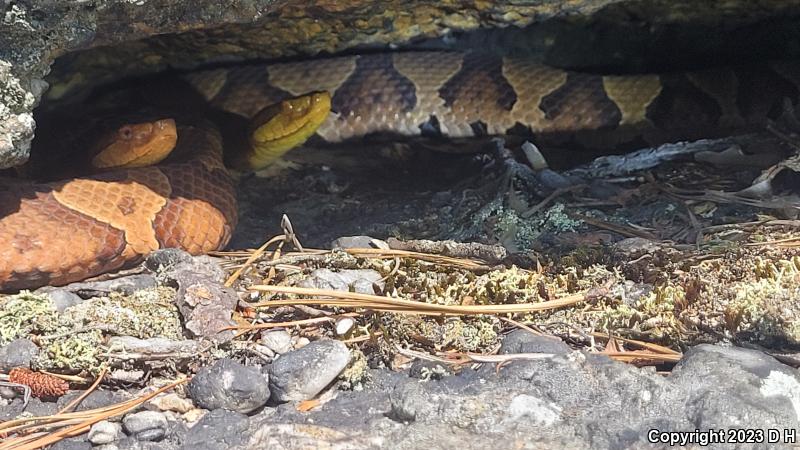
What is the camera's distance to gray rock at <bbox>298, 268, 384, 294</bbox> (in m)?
2.39

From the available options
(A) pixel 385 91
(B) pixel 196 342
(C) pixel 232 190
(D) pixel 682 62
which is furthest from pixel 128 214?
(D) pixel 682 62

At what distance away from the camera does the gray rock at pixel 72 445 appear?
1762 mm

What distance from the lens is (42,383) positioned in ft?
6.46

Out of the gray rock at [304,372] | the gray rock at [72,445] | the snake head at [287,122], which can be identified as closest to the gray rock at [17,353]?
the gray rock at [72,445]

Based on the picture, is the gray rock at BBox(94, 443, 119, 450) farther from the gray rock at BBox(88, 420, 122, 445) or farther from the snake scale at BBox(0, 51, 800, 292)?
the snake scale at BBox(0, 51, 800, 292)

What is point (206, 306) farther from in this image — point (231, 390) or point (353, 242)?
point (353, 242)

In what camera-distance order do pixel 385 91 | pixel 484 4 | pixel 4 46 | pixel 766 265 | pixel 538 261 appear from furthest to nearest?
pixel 385 91 → pixel 484 4 → pixel 538 261 → pixel 766 265 → pixel 4 46

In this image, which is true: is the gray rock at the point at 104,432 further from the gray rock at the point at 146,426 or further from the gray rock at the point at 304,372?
the gray rock at the point at 304,372

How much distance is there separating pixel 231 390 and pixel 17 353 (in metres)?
0.63

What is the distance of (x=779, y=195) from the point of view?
285 cm

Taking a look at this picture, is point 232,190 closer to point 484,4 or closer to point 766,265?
point 484,4

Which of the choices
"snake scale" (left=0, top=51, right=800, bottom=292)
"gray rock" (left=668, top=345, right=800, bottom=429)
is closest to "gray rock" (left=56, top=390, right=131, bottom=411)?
"gray rock" (left=668, top=345, right=800, bottom=429)

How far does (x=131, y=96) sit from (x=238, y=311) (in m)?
2.04

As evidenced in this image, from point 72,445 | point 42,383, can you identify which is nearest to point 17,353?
point 42,383
